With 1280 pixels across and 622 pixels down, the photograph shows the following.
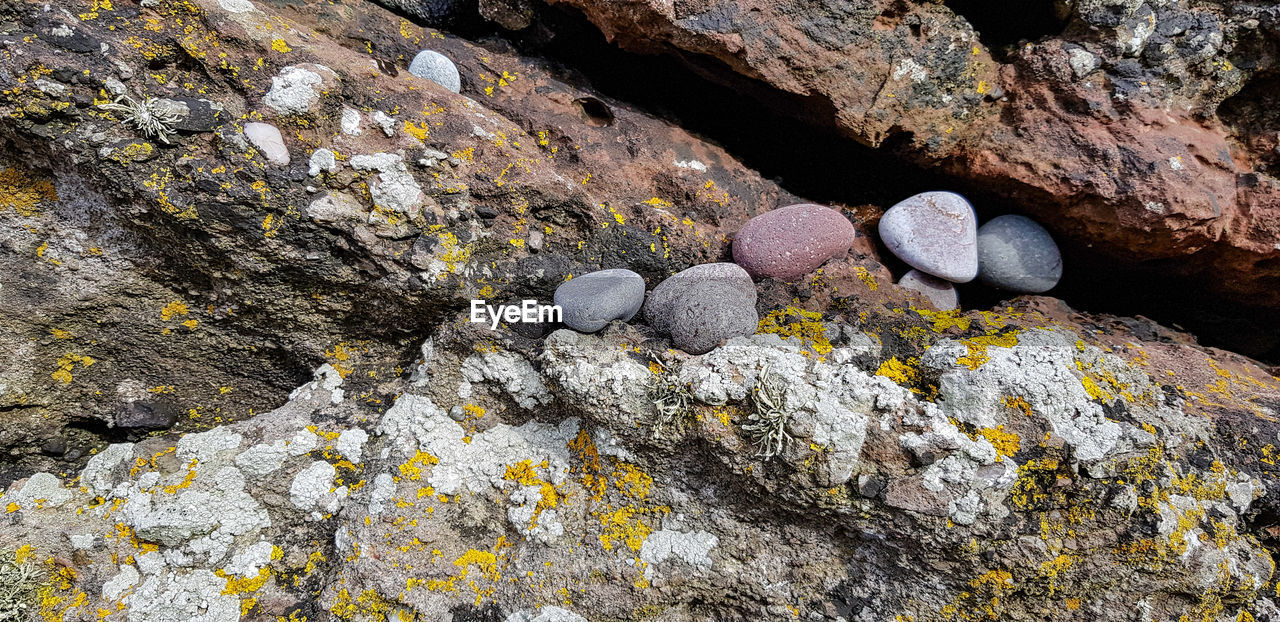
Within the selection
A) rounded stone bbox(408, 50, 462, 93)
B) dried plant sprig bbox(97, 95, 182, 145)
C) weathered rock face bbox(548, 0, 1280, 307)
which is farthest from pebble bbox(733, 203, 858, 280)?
dried plant sprig bbox(97, 95, 182, 145)

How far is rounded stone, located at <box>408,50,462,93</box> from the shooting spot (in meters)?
2.66

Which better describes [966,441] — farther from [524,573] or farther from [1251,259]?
[1251,259]

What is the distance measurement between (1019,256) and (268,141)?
301cm

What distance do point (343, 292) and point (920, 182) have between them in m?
2.56

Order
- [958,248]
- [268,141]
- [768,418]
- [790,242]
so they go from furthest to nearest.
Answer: [958,248], [790,242], [268,141], [768,418]

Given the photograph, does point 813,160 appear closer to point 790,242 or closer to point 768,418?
point 790,242

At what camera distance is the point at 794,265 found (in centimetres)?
245

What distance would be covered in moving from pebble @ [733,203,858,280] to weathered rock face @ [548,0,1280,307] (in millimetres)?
458

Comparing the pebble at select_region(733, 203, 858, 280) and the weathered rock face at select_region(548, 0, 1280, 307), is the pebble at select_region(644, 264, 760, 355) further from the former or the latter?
the weathered rock face at select_region(548, 0, 1280, 307)

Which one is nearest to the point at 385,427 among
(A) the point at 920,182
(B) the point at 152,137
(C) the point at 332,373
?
(C) the point at 332,373

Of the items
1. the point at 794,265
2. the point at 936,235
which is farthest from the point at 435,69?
the point at 936,235

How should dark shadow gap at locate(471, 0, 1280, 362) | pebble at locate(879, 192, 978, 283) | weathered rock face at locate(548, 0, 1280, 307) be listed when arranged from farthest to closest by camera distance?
dark shadow gap at locate(471, 0, 1280, 362) < pebble at locate(879, 192, 978, 283) < weathered rock face at locate(548, 0, 1280, 307)

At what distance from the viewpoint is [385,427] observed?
2.23 metres

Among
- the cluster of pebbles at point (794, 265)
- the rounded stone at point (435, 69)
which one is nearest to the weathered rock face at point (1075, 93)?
the cluster of pebbles at point (794, 265)
